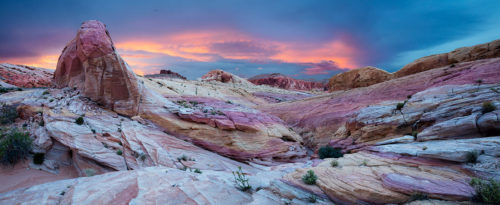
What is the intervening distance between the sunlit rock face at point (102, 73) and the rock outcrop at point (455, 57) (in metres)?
32.4

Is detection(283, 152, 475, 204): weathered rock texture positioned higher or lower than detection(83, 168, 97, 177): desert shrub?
higher

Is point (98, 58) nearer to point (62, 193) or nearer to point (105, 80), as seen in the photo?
point (105, 80)

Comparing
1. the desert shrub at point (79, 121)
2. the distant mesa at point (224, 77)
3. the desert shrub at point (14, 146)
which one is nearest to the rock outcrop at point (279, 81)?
the distant mesa at point (224, 77)

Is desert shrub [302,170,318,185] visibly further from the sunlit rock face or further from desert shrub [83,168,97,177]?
the sunlit rock face

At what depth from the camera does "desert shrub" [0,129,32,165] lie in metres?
9.74

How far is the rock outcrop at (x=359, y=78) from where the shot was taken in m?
28.1

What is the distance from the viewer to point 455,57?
67.6 feet

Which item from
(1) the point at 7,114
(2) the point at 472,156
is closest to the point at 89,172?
(1) the point at 7,114

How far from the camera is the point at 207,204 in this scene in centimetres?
611

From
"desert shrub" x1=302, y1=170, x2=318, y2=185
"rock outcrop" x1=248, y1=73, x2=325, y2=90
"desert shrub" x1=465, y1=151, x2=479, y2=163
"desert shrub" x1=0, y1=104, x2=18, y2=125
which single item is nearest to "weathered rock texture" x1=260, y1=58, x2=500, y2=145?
"desert shrub" x1=465, y1=151, x2=479, y2=163

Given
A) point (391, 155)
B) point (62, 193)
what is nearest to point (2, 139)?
point (62, 193)

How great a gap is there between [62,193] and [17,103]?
1273cm

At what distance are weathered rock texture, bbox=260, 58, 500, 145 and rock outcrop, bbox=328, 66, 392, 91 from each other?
6949 millimetres

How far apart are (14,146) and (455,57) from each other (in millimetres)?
38322
